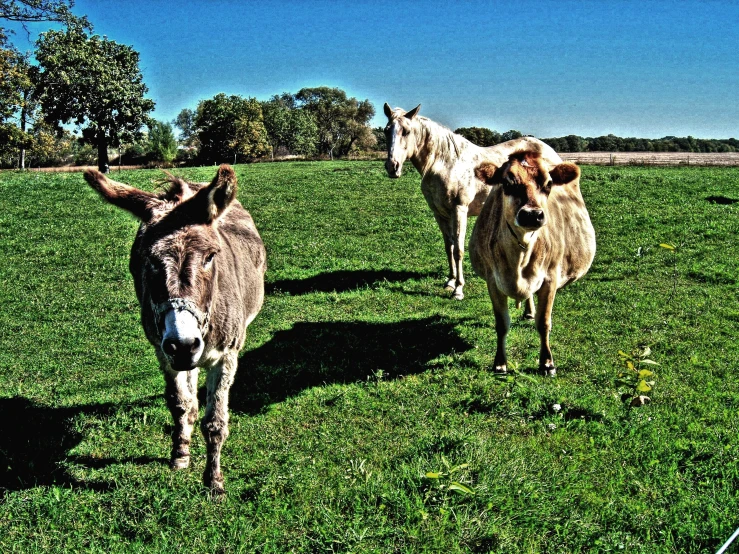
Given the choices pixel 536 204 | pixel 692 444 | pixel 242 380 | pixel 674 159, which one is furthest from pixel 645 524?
pixel 674 159

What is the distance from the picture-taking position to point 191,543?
371 centimetres

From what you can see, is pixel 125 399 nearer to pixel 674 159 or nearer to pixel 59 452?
pixel 59 452

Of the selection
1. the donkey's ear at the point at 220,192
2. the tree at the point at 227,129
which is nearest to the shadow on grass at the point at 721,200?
the donkey's ear at the point at 220,192

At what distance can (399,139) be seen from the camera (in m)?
10.4

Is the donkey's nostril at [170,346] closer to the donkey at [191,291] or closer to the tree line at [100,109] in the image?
the donkey at [191,291]

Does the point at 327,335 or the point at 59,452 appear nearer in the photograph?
the point at 59,452

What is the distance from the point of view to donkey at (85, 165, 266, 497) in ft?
11.4

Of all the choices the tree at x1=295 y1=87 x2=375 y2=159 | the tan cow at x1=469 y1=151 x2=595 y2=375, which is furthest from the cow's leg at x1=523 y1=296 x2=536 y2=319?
the tree at x1=295 y1=87 x2=375 y2=159

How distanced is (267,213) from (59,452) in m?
12.3

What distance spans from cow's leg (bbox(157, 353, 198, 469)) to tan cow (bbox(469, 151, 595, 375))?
355 centimetres

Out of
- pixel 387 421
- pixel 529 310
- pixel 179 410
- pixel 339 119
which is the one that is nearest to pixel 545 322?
pixel 529 310

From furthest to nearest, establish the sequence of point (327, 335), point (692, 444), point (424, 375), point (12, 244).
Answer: point (12, 244) → point (327, 335) → point (424, 375) → point (692, 444)

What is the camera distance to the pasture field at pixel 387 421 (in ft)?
12.6

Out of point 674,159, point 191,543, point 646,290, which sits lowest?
point 191,543
